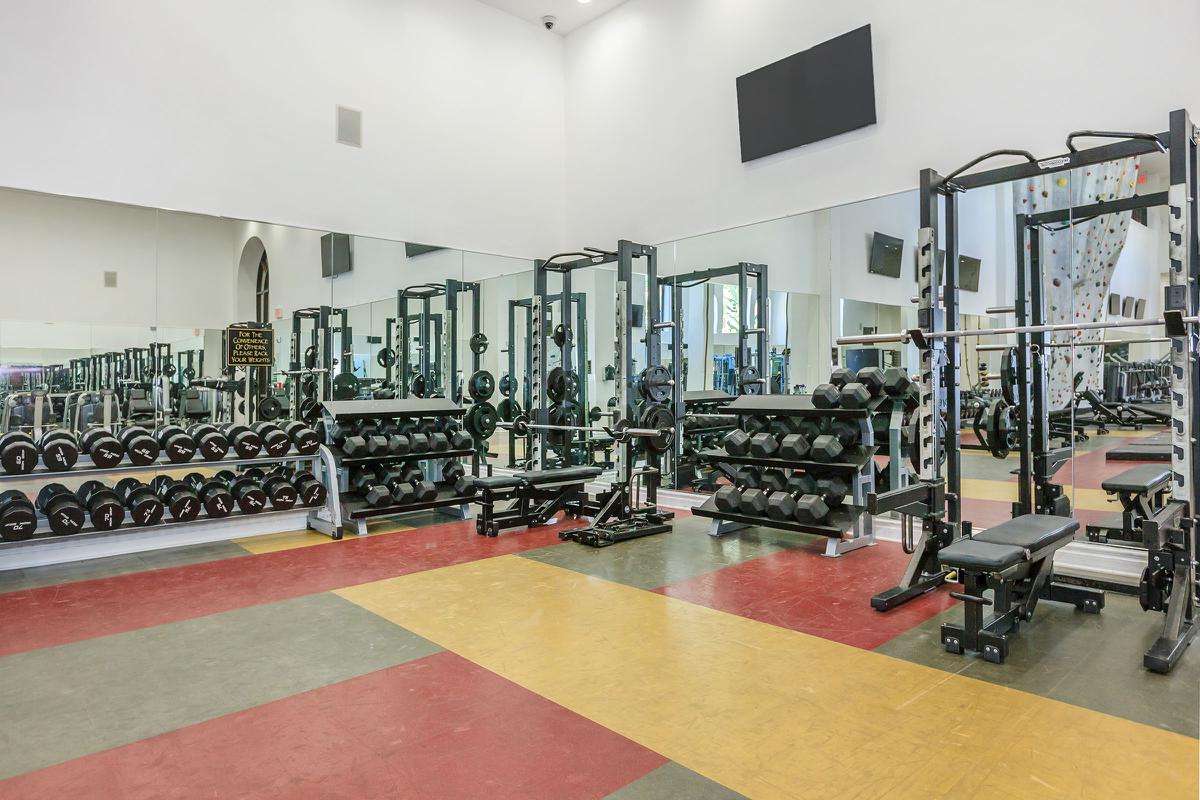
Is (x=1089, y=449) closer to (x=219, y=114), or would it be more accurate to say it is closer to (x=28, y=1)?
(x=219, y=114)

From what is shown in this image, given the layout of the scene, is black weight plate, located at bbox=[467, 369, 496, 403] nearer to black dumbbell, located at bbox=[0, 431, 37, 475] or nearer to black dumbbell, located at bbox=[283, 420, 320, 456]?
black dumbbell, located at bbox=[283, 420, 320, 456]

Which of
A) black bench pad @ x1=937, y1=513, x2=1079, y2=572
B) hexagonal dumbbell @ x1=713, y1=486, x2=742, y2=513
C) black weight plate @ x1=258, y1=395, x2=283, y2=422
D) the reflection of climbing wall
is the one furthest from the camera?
black weight plate @ x1=258, y1=395, x2=283, y2=422

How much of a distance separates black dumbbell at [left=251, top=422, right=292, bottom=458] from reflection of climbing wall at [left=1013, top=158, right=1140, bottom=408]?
498cm

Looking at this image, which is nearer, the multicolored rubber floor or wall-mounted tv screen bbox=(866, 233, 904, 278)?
the multicolored rubber floor

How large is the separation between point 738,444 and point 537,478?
1.51 m

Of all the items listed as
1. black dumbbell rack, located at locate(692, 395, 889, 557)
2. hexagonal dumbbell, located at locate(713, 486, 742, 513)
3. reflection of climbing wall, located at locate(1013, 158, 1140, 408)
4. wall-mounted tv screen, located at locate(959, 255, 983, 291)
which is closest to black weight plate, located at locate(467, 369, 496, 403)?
black dumbbell rack, located at locate(692, 395, 889, 557)

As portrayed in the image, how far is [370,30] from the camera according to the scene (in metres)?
5.81

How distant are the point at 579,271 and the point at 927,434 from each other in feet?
15.6

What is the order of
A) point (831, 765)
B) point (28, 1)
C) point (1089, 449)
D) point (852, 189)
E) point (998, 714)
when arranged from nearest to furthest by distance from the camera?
point (831, 765)
point (998, 714)
point (1089, 449)
point (28, 1)
point (852, 189)

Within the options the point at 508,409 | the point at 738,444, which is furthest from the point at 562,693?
the point at 508,409

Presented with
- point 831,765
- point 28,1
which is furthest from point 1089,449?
point 28,1

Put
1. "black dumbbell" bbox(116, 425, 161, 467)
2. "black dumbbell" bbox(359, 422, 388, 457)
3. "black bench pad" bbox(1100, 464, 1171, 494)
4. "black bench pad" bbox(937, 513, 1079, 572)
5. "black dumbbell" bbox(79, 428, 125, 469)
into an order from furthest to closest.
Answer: "black dumbbell" bbox(359, 422, 388, 457)
"black dumbbell" bbox(116, 425, 161, 467)
"black dumbbell" bbox(79, 428, 125, 469)
"black bench pad" bbox(1100, 464, 1171, 494)
"black bench pad" bbox(937, 513, 1079, 572)

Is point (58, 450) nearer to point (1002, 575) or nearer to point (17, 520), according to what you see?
point (17, 520)

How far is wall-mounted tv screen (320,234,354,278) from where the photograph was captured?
5531 millimetres
